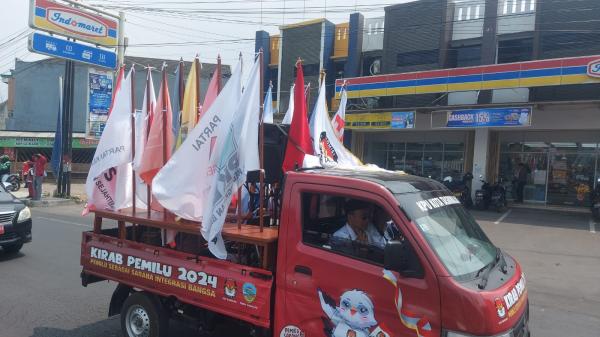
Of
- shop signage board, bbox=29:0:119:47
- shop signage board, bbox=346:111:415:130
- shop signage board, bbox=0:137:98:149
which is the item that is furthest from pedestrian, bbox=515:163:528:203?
shop signage board, bbox=0:137:98:149

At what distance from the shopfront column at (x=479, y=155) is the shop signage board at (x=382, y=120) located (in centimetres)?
256

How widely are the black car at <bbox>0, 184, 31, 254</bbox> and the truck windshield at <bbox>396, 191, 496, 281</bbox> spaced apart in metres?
7.29

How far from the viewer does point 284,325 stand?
137 inches

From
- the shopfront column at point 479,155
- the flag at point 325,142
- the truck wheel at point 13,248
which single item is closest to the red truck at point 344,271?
the flag at point 325,142

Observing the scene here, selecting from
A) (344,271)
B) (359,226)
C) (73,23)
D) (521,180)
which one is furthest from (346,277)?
(73,23)

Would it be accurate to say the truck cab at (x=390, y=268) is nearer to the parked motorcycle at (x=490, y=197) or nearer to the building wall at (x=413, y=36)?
the parked motorcycle at (x=490, y=197)

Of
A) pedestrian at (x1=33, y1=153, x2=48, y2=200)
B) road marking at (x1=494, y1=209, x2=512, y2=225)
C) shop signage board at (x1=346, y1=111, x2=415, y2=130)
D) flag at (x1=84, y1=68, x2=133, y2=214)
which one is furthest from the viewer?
shop signage board at (x1=346, y1=111, x2=415, y2=130)

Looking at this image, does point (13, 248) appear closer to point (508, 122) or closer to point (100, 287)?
point (100, 287)

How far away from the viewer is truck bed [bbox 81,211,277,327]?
364 cm

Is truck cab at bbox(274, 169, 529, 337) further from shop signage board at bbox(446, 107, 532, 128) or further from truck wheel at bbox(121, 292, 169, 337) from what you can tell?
shop signage board at bbox(446, 107, 532, 128)

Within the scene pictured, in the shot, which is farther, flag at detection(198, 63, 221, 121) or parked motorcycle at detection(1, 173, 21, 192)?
parked motorcycle at detection(1, 173, 21, 192)

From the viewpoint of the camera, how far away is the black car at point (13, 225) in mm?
7863

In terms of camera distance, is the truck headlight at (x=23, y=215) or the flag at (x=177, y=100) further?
the truck headlight at (x=23, y=215)

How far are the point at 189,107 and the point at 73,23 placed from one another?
15984mm
